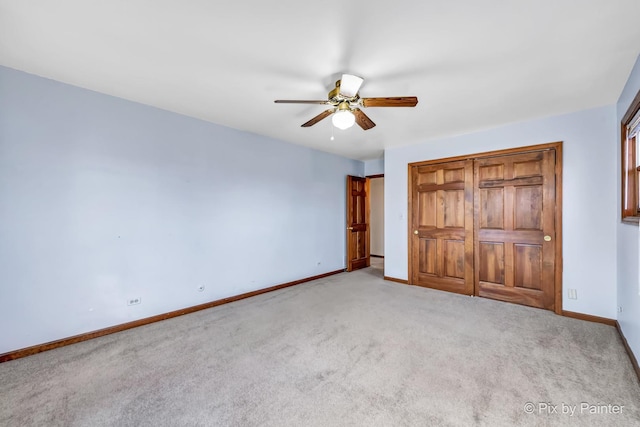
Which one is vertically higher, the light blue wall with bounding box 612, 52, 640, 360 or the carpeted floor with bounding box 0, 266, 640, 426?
the light blue wall with bounding box 612, 52, 640, 360

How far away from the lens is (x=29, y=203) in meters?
2.33

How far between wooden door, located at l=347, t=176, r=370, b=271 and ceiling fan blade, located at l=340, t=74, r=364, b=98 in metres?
3.23

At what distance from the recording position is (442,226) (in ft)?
13.9

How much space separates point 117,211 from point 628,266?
194 inches

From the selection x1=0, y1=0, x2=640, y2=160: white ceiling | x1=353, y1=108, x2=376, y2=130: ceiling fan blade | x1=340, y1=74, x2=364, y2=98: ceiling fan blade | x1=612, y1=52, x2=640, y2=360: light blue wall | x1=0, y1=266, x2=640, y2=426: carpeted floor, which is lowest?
x1=0, y1=266, x2=640, y2=426: carpeted floor

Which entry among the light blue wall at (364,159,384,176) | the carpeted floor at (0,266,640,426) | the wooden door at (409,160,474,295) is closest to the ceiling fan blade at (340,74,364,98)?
the carpeted floor at (0,266,640,426)

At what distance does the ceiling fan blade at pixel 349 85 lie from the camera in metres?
2.14

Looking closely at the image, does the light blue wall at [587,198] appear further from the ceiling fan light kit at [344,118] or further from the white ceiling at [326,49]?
the ceiling fan light kit at [344,118]

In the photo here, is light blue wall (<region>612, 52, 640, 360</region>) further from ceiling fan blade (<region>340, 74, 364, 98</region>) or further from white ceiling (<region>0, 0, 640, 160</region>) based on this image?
ceiling fan blade (<region>340, 74, 364, 98</region>)

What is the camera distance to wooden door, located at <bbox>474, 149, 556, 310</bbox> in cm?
334

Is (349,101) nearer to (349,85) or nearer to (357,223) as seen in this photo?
(349,85)

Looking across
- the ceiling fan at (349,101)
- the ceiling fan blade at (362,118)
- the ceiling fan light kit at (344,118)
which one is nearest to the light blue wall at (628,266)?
the ceiling fan at (349,101)

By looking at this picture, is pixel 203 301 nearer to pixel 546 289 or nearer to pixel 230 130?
pixel 230 130

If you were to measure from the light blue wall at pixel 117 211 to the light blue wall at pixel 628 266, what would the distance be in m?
3.90
